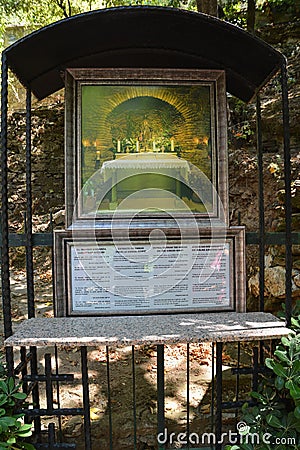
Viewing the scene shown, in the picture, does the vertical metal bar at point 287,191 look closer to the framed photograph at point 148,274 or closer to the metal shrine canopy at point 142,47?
the metal shrine canopy at point 142,47

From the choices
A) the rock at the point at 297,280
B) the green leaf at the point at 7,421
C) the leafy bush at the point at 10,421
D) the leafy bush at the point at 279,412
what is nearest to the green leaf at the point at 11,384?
the leafy bush at the point at 10,421

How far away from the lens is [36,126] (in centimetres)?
1031

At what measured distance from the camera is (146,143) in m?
2.82

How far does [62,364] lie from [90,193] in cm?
241

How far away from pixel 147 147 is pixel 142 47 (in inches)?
24.4

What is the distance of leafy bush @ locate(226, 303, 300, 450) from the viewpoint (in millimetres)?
2068

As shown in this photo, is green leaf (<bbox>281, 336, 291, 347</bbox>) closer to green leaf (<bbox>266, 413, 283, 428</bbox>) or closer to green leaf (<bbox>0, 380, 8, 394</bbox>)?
green leaf (<bbox>266, 413, 283, 428</bbox>)

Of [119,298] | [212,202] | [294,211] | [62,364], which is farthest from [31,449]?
[294,211]

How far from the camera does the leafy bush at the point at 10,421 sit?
6.61 feet

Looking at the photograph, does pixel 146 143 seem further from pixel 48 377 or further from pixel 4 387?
pixel 4 387

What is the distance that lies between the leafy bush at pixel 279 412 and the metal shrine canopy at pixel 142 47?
1.59 meters

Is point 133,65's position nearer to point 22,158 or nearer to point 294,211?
point 294,211

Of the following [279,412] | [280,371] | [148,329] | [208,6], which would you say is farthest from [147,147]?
[208,6]

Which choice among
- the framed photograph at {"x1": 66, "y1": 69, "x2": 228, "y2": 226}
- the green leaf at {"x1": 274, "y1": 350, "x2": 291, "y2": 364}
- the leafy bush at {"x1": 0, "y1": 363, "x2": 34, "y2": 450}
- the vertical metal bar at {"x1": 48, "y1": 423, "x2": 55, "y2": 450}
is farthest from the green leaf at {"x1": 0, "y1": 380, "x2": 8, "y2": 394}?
the green leaf at {"x1": 274, "y1": 350, "x2": 291, "y2": 364}
